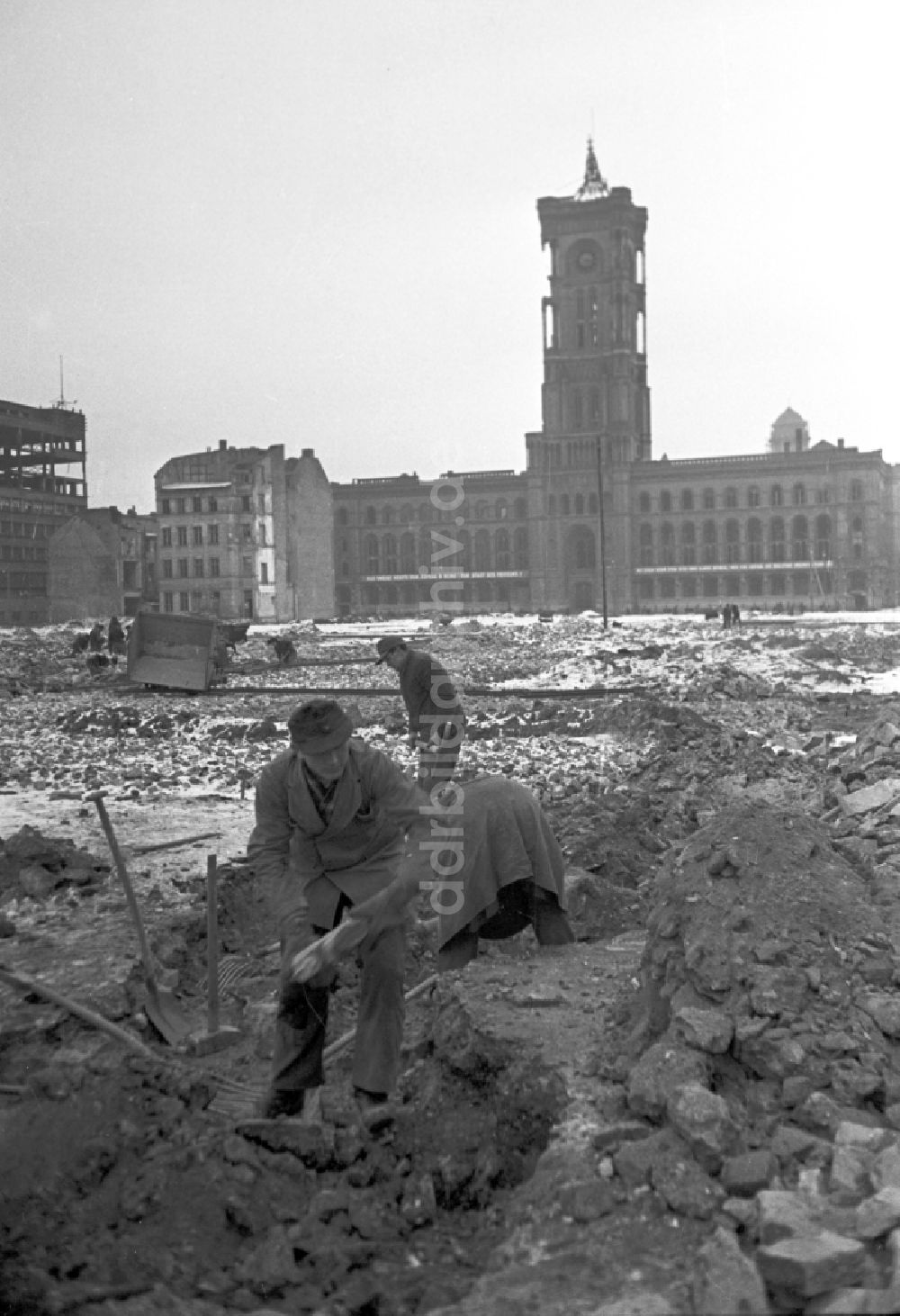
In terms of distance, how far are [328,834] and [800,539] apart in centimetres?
8204

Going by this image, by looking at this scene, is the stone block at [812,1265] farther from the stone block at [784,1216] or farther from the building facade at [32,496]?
the building facade at [32,496]

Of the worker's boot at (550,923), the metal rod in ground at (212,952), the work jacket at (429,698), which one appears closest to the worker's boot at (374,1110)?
the metal rod in ground at (212,952)

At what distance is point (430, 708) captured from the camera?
25.5 feet

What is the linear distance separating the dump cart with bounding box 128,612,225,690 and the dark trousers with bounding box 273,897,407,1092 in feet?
55.9

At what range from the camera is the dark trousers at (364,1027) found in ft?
14.4

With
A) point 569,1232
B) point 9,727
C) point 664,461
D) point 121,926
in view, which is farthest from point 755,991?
point 664,461

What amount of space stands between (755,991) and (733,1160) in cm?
87

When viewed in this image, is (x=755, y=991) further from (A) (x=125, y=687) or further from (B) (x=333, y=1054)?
(A) (x=125, y=687)

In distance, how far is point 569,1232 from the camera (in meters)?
3.28

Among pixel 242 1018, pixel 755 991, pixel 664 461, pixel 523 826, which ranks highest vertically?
pixel 664 461

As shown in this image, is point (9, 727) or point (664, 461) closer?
point (9, 727)

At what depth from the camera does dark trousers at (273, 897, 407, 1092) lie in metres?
4.39

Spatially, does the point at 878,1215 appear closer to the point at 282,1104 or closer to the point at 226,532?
the point at 282,1104

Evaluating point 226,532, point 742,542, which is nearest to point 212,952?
point 226,532
